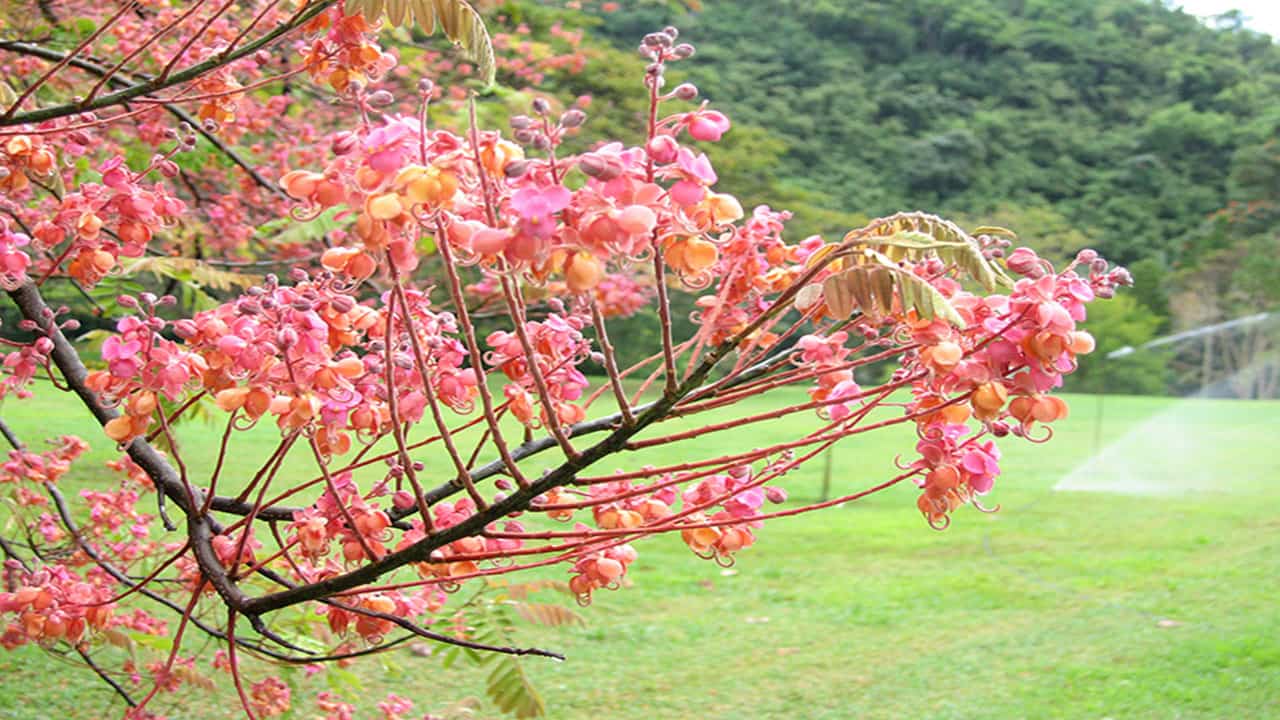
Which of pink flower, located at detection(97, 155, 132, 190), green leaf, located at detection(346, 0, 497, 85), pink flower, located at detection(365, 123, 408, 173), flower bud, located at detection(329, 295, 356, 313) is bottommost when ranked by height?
flower bud, located at detection(329, 295, 356, 313)

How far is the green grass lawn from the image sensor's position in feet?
11.2

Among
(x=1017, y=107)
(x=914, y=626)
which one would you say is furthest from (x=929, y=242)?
(x=1017, y=107)

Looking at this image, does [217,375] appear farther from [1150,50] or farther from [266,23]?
[1150,50]

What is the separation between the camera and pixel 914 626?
437 cm

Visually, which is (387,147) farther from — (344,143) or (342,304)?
(342,304)

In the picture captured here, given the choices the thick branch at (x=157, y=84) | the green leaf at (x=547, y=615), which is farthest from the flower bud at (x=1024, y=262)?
the green leaf at (x=547, y=615)

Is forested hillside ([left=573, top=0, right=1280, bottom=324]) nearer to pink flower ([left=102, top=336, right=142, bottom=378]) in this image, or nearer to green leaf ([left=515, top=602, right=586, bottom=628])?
green leaf ([left=515, top=602, right=586, bottom=628])

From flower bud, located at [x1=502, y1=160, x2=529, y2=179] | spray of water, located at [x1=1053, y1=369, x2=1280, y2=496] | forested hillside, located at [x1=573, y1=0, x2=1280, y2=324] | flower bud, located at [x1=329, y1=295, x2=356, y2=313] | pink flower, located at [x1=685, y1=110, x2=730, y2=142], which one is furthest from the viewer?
forested hillside, located at [x1=573, y1=0, x2=1280, y2=324]

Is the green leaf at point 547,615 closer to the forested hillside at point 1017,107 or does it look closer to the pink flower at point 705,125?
the pink flower at point 705,125

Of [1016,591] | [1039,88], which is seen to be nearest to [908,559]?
[1016,591]

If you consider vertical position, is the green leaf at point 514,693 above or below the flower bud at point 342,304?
below

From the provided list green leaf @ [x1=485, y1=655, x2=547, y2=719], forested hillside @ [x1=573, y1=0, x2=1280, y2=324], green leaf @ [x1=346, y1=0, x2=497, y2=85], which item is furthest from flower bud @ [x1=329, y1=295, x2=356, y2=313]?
forested hillside @ [x1=573, y1=0, x2=1280, y2=324]

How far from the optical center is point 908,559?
18.6 feet

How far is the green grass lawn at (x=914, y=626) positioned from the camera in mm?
3402
